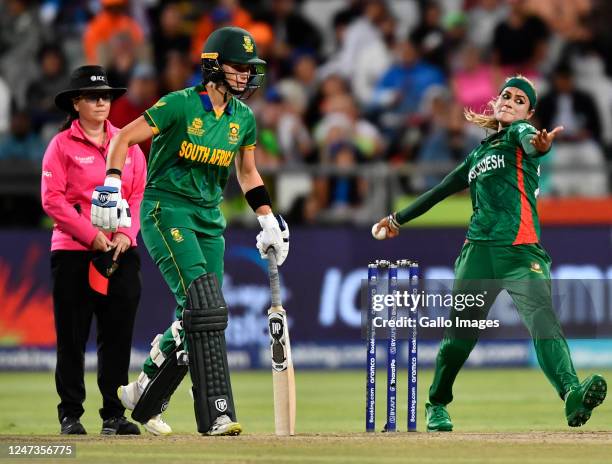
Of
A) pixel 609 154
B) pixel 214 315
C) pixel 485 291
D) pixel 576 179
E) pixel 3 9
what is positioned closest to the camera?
pixel 214 315

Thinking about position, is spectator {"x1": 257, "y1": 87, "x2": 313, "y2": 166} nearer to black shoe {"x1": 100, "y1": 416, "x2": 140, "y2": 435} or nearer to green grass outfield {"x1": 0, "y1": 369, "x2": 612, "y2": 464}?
green grass outfield {"x1": 0, "y1": 369, "x2": 612, "y2": 464}

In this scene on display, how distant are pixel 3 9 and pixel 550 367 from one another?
12.5 meters

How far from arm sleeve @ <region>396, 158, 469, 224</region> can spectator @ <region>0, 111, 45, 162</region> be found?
7622 millimetres

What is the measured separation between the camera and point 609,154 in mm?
18125

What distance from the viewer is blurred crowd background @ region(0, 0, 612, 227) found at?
16.4 m

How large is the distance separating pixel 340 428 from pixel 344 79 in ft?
29.7

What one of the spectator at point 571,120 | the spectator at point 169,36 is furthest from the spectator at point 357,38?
the spectator at point 571,120

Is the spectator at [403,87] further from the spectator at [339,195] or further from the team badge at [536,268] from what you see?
the team badge at [536,268]

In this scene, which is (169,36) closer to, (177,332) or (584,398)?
(177,332)

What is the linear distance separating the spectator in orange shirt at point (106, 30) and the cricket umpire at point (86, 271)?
810 cm

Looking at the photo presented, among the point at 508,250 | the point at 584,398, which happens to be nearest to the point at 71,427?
the point at 508,250

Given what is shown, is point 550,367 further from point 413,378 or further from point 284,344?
point 284,344

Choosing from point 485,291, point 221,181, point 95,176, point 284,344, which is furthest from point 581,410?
point 95,176

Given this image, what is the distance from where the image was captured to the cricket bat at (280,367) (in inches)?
359
